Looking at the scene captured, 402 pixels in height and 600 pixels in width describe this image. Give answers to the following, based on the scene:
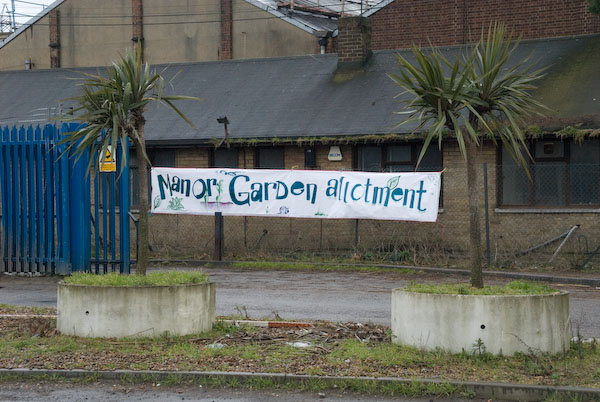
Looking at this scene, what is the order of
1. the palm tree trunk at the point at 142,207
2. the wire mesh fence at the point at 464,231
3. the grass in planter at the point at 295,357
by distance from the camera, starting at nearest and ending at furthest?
1. the grass in planter at the point at 295,357
2. the palm tree trunk at the point at 142,207
3. the wire mesh fence at the point at 464,231

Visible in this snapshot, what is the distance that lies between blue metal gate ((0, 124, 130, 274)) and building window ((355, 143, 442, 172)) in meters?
7.99

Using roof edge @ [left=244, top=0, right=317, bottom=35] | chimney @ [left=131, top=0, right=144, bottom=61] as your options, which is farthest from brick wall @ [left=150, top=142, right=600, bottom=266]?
chimney @ [left=131, top=0, right=144, bottom=61]

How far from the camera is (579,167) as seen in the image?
20.2 metres

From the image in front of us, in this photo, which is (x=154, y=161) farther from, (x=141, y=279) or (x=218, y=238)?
(x=141, y=279)

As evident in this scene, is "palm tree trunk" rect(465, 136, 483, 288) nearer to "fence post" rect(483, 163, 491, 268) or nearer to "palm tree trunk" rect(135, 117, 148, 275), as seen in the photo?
"palm tree trunk" rect(135, 117, 148, 275)

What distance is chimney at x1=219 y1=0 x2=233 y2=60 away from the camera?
41.3 meters

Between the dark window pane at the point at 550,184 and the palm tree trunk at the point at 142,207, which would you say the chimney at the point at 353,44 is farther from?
the palm tree trunk at the point at 142,207

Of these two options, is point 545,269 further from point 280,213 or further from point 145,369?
point 145,369

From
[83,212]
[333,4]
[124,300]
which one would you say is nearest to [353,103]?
[83,212]

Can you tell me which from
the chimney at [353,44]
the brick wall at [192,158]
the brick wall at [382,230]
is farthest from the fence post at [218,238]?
the chimney at [353,44]

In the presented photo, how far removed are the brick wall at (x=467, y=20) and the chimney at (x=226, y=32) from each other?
977 centimetres

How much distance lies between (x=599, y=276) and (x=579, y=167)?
3.84 meters

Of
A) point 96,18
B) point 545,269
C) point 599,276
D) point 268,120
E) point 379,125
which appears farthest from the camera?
point 96,18

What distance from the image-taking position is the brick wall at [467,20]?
28641mm
